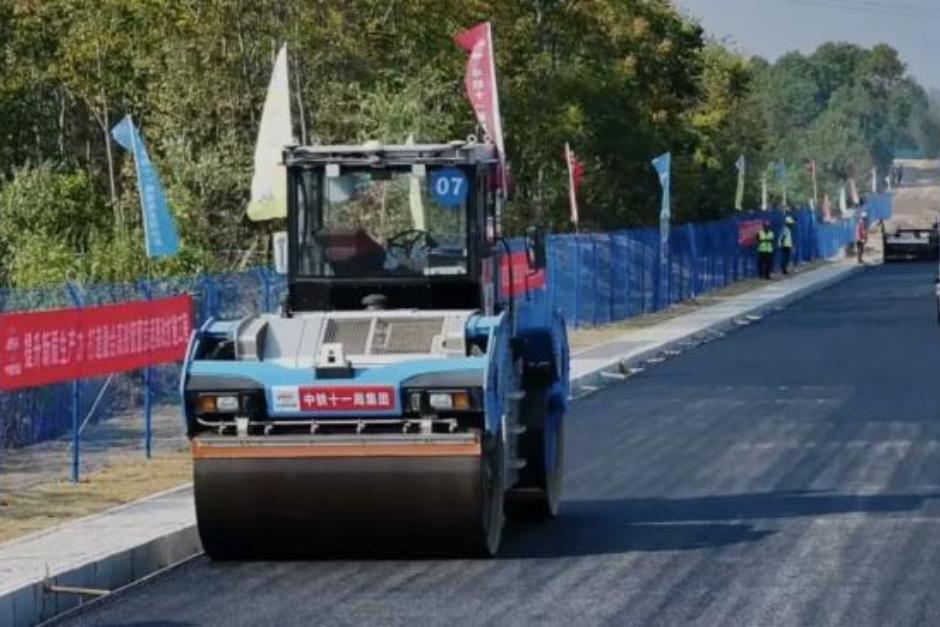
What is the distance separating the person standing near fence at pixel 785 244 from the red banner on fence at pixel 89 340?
171 ft

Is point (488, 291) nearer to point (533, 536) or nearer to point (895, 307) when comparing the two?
point (533, 536)

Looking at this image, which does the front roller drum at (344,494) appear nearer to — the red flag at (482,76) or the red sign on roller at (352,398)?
the red sign on roller at (352,398)

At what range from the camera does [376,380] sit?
14.5 m

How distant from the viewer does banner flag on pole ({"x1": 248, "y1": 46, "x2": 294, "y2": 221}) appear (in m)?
25.3

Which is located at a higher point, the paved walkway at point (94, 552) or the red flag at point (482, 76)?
the red flag at point (482, 76)

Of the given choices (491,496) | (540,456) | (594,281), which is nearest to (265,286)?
(540,456)

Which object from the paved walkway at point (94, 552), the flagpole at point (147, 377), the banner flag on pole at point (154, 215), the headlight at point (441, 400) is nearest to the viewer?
the paved walkway at point (94, 552)

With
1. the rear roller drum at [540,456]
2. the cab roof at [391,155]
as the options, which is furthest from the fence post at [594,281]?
the cab roof at [391,155]

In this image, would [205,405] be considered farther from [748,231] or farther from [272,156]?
[748,231]

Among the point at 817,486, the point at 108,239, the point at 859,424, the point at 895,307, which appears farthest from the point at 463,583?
the point at 895,307

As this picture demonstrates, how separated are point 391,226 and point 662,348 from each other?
21512mm

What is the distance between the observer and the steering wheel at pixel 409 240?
16.2m

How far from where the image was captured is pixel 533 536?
1620 centimetres

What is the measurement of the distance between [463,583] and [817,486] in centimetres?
584
